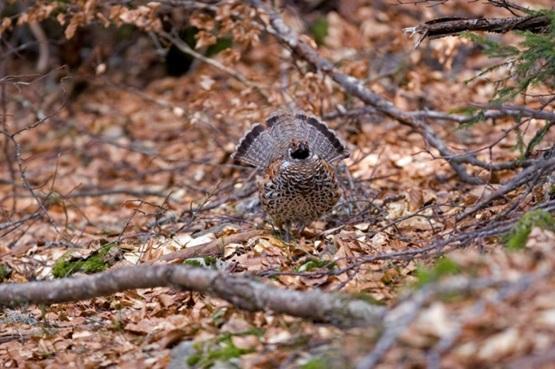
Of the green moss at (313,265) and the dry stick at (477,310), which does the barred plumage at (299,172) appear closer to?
the green moss at (313,265)

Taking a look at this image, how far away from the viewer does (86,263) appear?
6.88 meters

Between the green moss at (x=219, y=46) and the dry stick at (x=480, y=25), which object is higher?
the green moss at (x=219, y=46)

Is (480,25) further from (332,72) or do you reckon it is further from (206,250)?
(332,72)

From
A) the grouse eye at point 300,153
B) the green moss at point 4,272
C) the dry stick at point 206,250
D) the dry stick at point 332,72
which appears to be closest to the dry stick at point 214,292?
the dry stick at point 206,250

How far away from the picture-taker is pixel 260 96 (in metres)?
9.27

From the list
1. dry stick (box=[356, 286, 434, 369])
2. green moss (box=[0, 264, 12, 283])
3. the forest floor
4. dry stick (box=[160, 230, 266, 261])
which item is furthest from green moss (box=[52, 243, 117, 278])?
dry stick (box=[356, 286, 434, 369])

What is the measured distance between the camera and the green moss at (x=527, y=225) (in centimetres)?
476

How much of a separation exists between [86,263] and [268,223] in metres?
1.50

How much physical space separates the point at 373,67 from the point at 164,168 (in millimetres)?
2839

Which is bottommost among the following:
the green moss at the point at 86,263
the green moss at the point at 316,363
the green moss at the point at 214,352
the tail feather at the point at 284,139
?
the green moss at the point at 214,352

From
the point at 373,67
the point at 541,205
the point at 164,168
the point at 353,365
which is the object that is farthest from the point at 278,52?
the point at 353,365

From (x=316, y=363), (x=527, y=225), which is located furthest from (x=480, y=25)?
(x=316, y=363)

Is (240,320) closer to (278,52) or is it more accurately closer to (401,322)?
(401,322)

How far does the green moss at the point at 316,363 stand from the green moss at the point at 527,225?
1335mm
